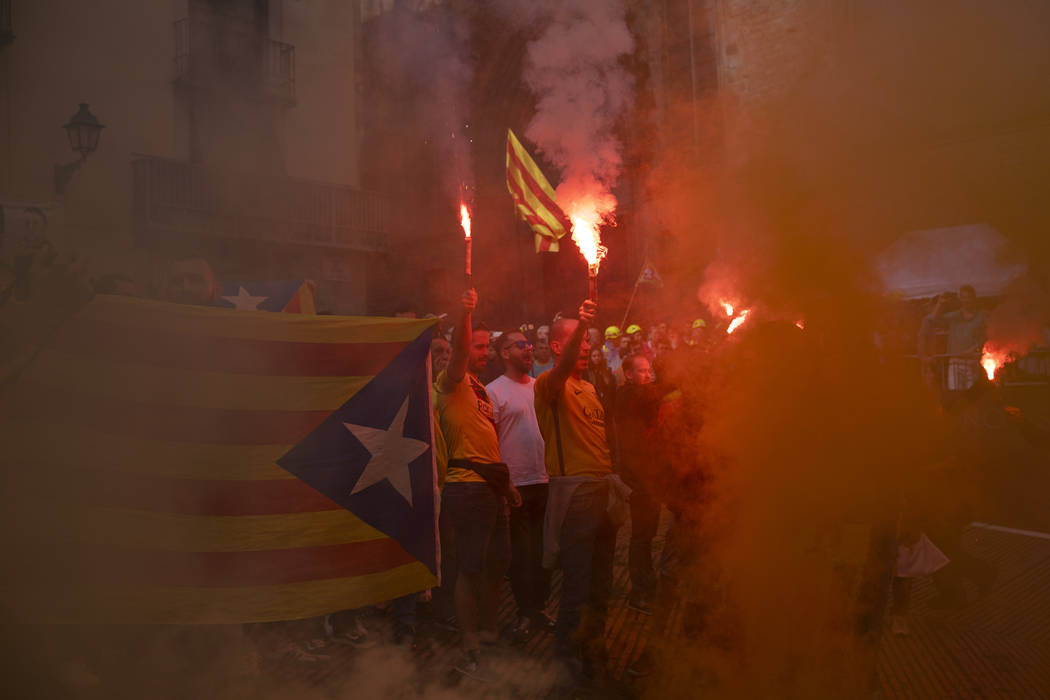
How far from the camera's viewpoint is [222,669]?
3.21 metres

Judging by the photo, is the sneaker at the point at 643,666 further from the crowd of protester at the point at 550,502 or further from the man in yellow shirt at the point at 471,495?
the man in yellow shirt at the point at 471,495

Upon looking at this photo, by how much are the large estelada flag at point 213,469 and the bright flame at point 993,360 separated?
5.76m

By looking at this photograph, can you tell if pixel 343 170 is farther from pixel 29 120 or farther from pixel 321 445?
pixel 321 445

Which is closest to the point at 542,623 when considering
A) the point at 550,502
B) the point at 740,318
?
the point at 550,502

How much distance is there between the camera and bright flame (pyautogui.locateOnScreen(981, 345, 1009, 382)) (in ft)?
22.6

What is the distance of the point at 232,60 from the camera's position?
6.12 meters

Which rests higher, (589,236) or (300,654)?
(589,236)

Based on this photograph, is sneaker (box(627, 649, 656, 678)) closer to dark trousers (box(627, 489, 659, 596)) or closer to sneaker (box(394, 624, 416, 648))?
dark trousers (box(627, 489, 659, 596))

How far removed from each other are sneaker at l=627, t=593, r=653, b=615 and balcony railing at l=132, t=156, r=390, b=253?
3.40 metres

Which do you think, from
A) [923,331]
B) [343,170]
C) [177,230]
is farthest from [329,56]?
[923,331]

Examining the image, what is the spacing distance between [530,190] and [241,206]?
145 inches

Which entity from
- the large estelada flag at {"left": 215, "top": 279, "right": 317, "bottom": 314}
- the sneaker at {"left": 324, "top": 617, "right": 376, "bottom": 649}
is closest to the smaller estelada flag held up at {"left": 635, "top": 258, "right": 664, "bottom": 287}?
the large estelada flag at {"left": 215, "top": 279, "right": 317, "bottom": 314}

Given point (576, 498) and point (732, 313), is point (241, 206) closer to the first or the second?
point (732, 313)

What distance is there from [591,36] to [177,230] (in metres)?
4.19
